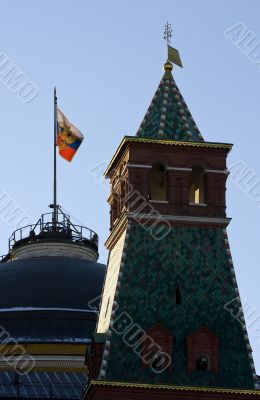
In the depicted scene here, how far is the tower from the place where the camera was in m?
69.4

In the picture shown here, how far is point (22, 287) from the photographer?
92.8 meters

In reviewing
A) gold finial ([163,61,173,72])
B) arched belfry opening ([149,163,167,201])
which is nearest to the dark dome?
arched belfry opening ([149,163,167,201])

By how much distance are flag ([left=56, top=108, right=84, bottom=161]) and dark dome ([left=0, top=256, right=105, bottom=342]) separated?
26.3 feet

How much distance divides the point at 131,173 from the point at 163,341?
8.22 metres

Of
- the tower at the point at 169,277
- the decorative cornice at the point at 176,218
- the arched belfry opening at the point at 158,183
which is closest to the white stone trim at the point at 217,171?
the tower at the point at 169,277

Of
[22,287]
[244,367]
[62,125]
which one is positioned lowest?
[244,367]

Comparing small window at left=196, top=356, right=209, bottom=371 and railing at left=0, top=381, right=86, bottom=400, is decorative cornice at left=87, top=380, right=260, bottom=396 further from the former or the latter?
railing at left=0, top=381, right=86, bottom=400

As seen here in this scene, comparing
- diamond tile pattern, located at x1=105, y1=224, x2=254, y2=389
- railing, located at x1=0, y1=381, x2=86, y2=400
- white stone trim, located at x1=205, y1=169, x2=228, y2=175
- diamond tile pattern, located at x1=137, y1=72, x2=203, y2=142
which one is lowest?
railing, located at x1=0, y1=381, x2=86, y2=400

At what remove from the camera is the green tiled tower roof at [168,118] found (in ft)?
246

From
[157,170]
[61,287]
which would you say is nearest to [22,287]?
[61,287]

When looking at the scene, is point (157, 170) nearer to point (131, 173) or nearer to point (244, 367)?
point (131, 173)

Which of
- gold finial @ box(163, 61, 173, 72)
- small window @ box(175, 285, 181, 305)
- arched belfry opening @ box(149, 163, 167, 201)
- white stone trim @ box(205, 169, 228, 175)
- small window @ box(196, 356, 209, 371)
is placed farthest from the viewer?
gold finial @ box(163, 61, 173, 72)

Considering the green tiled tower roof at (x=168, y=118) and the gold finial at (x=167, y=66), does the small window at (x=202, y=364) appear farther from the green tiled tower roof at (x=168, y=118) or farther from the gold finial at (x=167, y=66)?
the gold finial at (x=167, y=66)

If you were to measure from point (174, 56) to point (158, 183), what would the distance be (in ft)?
22.0
